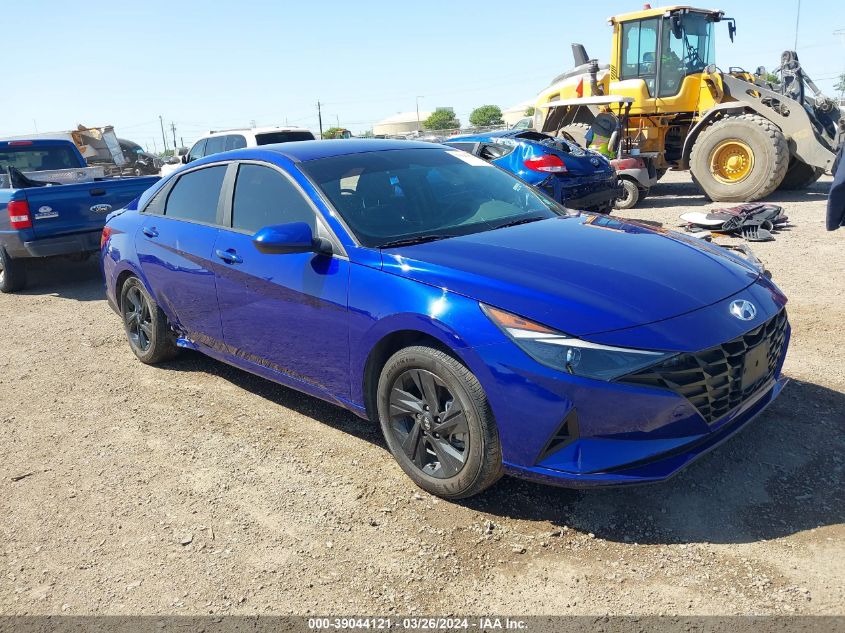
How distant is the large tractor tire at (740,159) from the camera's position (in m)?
11.6

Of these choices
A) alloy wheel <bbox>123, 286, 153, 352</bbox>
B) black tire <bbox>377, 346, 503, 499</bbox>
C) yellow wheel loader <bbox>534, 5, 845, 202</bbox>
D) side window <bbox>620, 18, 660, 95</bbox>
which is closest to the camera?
black tire <bbox>377, 346, 503, 499</bbox>

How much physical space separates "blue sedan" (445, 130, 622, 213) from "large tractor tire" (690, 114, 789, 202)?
3093 millimetres

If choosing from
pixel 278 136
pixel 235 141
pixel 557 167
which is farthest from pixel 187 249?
pixel 235 141

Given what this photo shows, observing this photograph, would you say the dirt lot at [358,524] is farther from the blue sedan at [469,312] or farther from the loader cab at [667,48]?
the loader cab at [667,48]

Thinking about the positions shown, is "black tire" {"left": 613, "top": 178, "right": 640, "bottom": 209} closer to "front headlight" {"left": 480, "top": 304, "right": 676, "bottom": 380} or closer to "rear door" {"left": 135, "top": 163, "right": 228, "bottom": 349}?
"rear door" {"left": 135, "top": 163, "right": 228, "bottom": 349}

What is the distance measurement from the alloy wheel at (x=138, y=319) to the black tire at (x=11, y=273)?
4.14 metres

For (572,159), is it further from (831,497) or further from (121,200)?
(831,497)

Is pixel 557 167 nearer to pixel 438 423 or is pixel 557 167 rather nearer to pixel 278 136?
pixel 278 136

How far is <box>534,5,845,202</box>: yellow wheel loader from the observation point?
38.9 feet

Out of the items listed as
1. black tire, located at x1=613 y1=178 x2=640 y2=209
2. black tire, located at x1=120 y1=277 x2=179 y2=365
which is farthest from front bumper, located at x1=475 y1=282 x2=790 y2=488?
black tire, located at x1=613 y1=178 x2=640 y2=209

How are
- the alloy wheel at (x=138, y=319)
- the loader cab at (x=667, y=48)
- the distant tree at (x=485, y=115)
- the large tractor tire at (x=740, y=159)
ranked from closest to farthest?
1. the alloy wheel at (x=138, y=319)
2. the large tractor tire at (x=740, y=159)
3. the loader cab at (x=667, y=48)
4. the distant tree at (x=485, y=115)

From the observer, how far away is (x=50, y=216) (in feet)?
26.3

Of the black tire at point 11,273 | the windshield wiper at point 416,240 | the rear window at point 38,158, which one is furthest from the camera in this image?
the rear window at point 38,158

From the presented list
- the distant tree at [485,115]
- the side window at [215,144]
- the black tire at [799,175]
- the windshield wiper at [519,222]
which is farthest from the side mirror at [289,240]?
the distant tree at [485,115]
